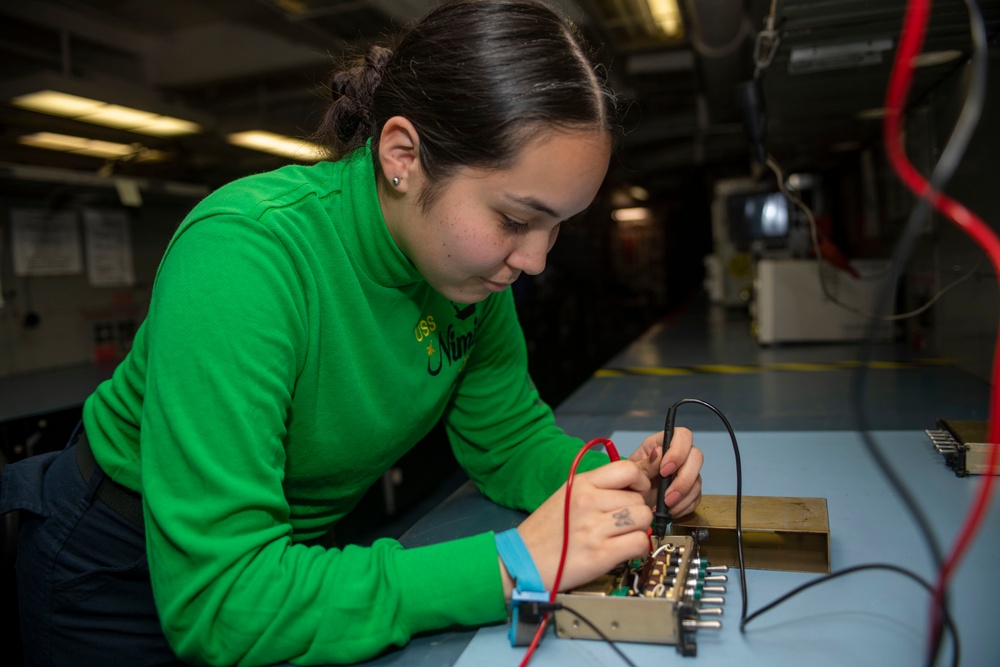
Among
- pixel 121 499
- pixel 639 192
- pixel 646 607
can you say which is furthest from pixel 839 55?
pixel 639 192

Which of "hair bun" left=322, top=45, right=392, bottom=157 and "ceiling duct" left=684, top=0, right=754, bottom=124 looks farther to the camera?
"ceiling duct" left=684, top=0, right=754, bottom=124

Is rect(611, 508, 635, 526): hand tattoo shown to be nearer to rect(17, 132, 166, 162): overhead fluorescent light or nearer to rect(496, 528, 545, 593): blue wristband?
rect(496, 528, 545, 593): blue wristband

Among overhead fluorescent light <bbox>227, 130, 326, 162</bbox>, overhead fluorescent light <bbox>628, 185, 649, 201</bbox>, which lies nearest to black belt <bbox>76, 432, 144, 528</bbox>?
overhead fluorescent light <bbox>227, 130, 326, 162</bbox>

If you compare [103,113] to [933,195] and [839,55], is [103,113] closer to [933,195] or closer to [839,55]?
[839,55]

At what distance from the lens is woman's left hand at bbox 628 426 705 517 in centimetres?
77

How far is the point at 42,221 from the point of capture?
2.72 metres

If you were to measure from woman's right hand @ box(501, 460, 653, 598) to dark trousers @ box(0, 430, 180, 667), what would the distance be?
0.44 meters

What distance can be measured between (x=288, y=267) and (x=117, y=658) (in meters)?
0.47

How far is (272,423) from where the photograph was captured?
61 cm

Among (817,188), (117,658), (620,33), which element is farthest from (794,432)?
(620,33)

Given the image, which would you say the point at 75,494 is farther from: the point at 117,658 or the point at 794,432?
the point at 794,432

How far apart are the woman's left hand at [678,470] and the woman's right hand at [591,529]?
0.35ft

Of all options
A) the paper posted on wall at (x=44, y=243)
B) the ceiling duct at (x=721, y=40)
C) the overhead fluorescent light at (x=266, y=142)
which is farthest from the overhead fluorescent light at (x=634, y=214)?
the paper posted on wall at (x=44, y=243)

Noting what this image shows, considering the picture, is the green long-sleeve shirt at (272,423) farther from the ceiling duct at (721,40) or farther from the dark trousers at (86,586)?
the ceiling duct at (721,40)
